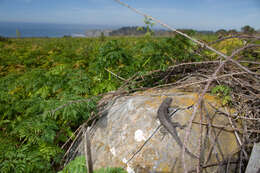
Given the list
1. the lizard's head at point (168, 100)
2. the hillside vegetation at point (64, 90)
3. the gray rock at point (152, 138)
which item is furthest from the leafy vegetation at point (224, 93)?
the hillside vegetation at point (64, 90)

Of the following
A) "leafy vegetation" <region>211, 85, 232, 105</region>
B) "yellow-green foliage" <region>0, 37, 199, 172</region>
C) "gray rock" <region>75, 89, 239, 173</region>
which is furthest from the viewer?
"yellow-green foliage" <region>0, 37, 199, 172</region>

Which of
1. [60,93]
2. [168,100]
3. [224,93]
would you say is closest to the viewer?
[224,93]

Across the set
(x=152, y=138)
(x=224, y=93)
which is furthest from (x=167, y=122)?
(x=224, y=93)

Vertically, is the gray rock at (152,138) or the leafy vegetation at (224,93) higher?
the leafy vegetation at (224,93)

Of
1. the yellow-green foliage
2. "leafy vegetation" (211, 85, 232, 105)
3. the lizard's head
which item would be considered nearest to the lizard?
the lizard's head

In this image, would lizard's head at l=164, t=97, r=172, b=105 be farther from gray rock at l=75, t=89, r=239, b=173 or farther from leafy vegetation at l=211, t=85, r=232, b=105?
leafy vegetation at l=211, t=85, r=232, b=105

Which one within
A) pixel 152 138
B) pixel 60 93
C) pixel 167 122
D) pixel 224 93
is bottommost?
pixel 152 138

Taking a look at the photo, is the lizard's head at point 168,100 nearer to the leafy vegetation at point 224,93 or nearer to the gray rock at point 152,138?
the gray rock at point 152,138

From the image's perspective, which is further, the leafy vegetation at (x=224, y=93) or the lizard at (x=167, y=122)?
the leafy vegetation at (x=224, y=93)

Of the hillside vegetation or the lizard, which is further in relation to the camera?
the hillside vegetation

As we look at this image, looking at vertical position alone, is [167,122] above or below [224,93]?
below

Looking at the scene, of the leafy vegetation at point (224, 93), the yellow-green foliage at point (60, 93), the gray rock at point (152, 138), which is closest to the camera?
the gray rock at point (152, 138)

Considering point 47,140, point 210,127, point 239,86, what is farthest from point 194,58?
point 47,140

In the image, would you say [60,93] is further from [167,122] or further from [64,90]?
[167,122]
